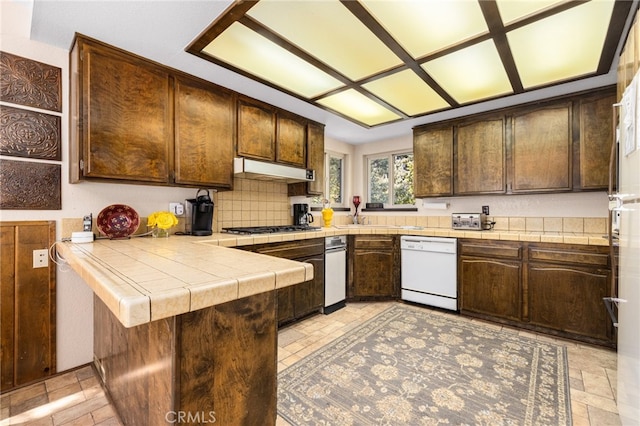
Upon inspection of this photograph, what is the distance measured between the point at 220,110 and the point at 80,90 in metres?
0.97

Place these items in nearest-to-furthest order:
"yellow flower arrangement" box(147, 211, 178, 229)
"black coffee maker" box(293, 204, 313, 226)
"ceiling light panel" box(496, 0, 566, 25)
Result: "ceiling light panel" box(496, 0, 566, 25), "yellow flower arrangement" box(147, 211, 178, 229), "black coffee maker" box(293, 204, 313, 226)

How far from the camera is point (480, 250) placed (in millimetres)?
2832

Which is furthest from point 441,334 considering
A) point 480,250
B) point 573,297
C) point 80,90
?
point 80,90

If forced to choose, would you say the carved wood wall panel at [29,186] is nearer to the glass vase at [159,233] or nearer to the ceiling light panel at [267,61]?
the glass vase at [159,233]

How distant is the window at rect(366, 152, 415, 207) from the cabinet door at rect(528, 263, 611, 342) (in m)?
1.83

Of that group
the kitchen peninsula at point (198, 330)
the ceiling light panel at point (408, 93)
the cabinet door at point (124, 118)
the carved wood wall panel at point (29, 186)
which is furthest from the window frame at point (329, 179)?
the kitchen peninsula at point (198, 330)

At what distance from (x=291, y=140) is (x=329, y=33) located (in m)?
1.49

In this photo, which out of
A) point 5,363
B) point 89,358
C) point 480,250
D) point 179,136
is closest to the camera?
point 5,363

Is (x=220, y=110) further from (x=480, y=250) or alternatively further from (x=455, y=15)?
(x=480, y=250)

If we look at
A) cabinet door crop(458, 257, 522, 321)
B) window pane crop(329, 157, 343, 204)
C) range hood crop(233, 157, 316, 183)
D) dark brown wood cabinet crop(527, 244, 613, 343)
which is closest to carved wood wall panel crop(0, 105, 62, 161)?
range hood crop(233, 157, 316, 183)

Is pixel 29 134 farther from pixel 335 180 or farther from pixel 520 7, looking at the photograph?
pixel 335 180

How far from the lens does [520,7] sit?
1.48 m

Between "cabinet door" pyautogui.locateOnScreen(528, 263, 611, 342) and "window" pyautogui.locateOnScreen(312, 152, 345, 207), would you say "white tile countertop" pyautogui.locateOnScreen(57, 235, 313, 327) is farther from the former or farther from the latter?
"window" pyautogui.locateOnScreen(312, 152, 345, 207)

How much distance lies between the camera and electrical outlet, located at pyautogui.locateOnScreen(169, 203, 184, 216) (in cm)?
242
